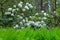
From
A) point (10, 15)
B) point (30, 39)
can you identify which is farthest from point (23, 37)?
point (10, 15)

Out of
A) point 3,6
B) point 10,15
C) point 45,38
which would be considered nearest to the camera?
point 45,38

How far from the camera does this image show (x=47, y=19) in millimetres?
8359

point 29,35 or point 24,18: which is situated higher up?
point 29,35

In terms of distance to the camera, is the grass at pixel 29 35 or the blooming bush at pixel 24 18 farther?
the blooming bush at pixel 24 18

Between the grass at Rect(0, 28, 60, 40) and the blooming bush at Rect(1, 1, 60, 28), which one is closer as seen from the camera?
the grass at Rect(0, 28, 60, 40)

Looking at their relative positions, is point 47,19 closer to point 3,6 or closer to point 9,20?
point 9,20

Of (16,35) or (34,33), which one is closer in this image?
(16,35)

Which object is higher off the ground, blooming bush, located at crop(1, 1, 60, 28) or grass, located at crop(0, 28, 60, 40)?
grass, located at crop(0, 28, 60, 40)

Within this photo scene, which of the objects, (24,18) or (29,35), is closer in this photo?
(29,35)

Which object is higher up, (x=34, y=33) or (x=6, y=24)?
(x=34, y=33)

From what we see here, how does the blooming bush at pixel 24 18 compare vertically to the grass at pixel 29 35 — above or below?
below

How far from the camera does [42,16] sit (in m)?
8.47

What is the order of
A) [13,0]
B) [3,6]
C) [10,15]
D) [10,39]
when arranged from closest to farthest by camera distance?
[10,39] → [10,15] → [3,6] → [13,0]

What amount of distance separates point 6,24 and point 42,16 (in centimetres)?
131
